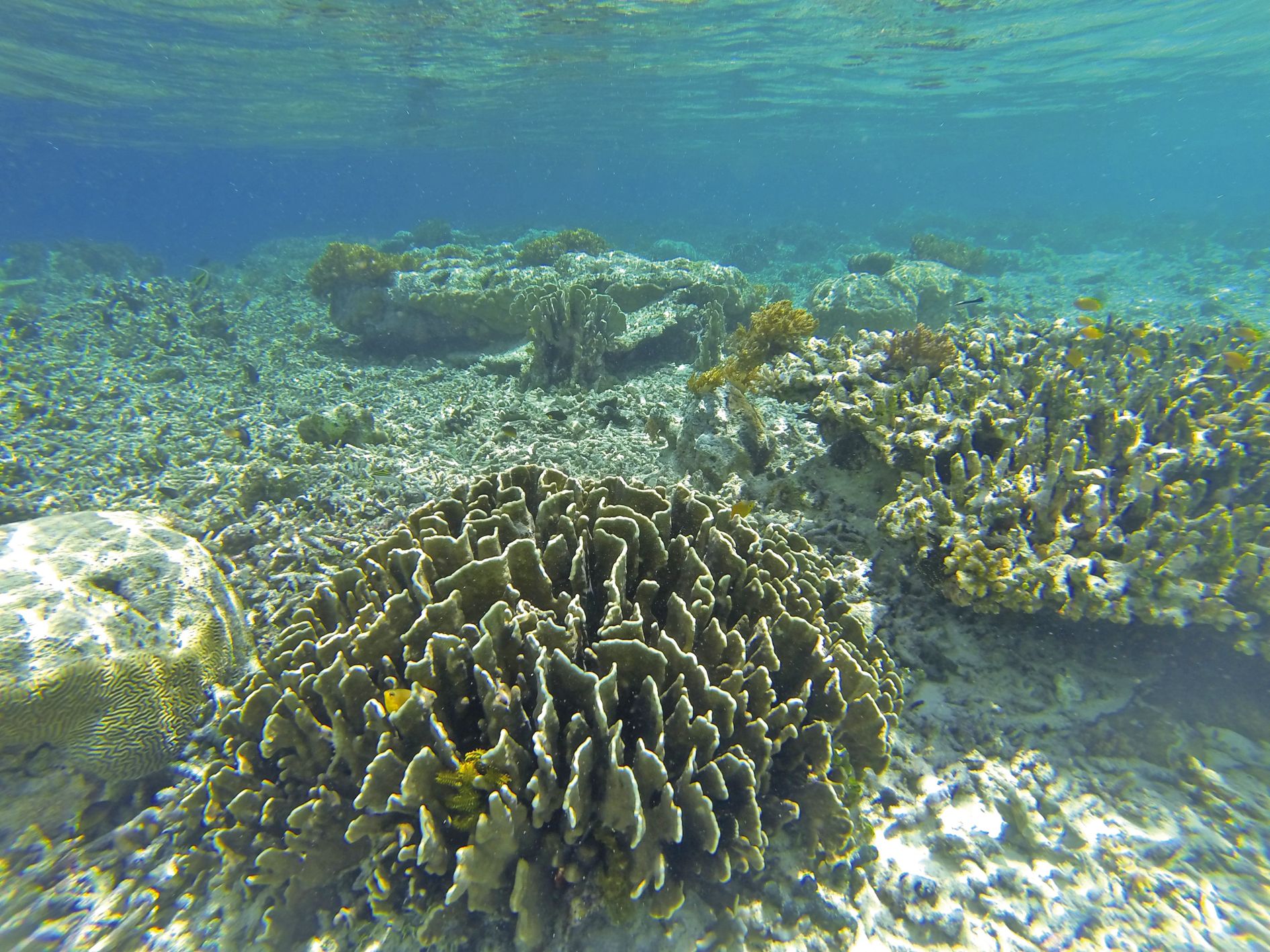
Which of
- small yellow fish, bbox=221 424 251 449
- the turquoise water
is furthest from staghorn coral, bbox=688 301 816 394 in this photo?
small yellow fish, bbox=221 424 251 449

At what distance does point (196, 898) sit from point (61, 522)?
126 inches

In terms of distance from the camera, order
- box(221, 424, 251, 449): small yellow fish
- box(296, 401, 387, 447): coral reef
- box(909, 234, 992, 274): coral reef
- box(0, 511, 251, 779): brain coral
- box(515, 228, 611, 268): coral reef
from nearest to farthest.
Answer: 1. box(0, 511, 251, 779): brain coral
2. box(296, 401, 387, 447): coral reef
3. box(221, 424, 251, 449): small yellow fish
4. box(515, 228, 611, 268): coral reef
5. box(909, 234, 992, 274): coral reef

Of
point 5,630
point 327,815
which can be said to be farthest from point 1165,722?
point 5,630

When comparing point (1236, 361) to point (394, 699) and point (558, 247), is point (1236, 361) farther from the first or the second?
point (558, 247)

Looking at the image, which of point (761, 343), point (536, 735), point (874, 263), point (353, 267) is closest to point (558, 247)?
point (353, 267)

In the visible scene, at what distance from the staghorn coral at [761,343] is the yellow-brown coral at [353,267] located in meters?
10.6

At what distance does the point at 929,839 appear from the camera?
298 centimetres

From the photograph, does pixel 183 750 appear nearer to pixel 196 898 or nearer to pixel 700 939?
pixel 196 898

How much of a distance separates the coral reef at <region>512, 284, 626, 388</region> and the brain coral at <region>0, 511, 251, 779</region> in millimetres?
6230

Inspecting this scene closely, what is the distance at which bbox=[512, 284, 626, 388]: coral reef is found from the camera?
9.62 meters

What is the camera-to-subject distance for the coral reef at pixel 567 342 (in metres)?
9.62

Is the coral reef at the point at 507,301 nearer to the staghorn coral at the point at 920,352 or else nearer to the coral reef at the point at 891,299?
the coral reef at the point at 891,299

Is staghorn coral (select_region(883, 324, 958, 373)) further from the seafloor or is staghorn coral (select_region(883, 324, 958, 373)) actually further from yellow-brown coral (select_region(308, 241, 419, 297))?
yellow-brown coral (select_region(308, 241, 419, 297))

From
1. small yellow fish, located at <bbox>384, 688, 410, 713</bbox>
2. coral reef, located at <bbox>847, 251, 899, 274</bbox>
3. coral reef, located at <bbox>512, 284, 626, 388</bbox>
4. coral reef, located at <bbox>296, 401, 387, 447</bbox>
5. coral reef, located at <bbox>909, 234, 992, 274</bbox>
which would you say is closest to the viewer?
small yellow fish, located at <bbox>384, 688, 410, 713</bbox>
